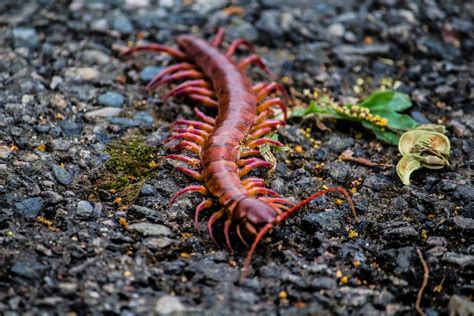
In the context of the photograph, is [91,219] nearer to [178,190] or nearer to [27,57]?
[178,190]

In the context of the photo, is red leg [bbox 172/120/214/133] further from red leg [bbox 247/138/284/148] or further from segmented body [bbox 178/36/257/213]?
red leg [bbox 247/138/284/148]

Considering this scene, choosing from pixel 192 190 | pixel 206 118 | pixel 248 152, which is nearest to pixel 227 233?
pixel 192 190

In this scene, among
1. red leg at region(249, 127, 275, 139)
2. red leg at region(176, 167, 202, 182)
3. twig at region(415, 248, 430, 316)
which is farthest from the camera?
red leg at region(249, 127, 275, 139)

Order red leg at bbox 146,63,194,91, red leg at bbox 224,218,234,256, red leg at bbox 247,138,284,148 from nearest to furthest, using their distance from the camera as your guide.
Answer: red leg at bbox 224,218,234,256 < red leg at bbox 247,138,284,148 < red leg at bbox 146,63,194,91

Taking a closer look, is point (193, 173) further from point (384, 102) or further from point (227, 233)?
point (384, 102)

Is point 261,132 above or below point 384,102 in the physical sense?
above

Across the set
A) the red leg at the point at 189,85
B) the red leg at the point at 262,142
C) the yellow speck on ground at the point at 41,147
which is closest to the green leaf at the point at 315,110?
the red leg at the point at 262,142

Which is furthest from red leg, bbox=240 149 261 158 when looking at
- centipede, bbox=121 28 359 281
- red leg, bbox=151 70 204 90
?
red leg, bbox=151 70 204 90
